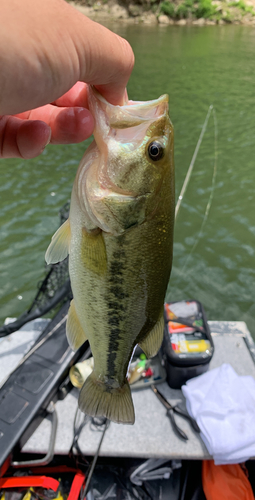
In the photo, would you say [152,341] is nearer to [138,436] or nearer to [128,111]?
A: [128,111]

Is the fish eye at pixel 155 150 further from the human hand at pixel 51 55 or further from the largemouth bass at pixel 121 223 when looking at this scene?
the human hand at pixel 51 55

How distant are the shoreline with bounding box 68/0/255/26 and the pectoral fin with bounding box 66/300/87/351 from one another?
58960 millimetres

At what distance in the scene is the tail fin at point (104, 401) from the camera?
161 centimetres

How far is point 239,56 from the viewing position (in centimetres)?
2414

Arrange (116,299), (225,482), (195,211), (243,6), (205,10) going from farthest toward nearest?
(243,6) → (205,10) → (195,211) → (225,482) → (116,299)

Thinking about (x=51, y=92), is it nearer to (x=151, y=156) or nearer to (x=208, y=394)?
(x=151, y=156)

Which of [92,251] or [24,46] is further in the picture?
[92,251]

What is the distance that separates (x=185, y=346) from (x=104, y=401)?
1.55 metres

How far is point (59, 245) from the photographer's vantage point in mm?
1421

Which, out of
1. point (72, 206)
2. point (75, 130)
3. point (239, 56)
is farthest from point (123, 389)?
point (239, 56)

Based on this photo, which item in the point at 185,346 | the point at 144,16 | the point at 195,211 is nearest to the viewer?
the point at 185,346

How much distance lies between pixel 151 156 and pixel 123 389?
3.91 ft

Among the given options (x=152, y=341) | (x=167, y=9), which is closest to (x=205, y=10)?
(x=167, y=9)

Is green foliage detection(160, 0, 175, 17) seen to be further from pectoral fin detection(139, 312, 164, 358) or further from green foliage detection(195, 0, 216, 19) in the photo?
pectoral fin detection(139, 312, 164, 358)
